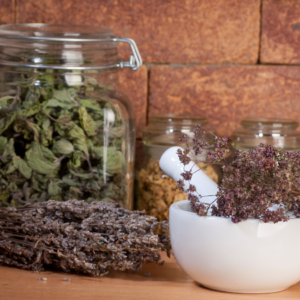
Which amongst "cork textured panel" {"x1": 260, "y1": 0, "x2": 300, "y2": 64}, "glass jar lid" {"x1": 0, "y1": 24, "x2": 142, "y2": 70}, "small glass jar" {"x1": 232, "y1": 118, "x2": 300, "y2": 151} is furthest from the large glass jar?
"cork textured panel" {"x1": 260, "y1": 0, "x2": 300, "y2": 64}

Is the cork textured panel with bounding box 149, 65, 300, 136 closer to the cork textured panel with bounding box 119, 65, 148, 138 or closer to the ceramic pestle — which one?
the cork textured panel with bounding box 119, 65, 148, 138

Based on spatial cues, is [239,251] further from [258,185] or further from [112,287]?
[112,287]

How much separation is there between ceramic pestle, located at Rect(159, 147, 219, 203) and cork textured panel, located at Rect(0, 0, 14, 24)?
2.12 ft

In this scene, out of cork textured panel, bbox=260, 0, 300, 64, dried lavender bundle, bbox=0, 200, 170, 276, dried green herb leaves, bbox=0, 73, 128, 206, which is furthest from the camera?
cork textured panel, bbox=260, 0, 300, 64

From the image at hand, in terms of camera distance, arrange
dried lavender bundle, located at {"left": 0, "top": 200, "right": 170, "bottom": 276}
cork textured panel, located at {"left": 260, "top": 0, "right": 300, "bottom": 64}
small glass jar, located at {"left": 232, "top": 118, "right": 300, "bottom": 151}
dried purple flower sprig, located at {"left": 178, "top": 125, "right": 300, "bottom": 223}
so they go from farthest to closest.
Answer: cork textured panel, located at {"left": 260, "top": 0, "right": 300, "bottom": 64}, small glass jar, located at {"left": 232, "top": 118, "right": 300, "bottom": 151}, dried lavender bundle, located at {"left": 0, "top": 200, "right": 170, "bottom": 276}, dried purple flower sprig, located at {"left": 178, "top": 125, "right": 300, "bottom": 223}

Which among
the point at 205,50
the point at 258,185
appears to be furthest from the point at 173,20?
Result: the point at 258,185

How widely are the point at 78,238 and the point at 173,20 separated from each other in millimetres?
661

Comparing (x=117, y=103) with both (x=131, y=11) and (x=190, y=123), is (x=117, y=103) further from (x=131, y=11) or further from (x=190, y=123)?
(x=131, y=11)

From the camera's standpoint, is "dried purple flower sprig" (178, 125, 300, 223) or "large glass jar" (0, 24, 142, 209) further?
"large glass jar" (0, 24, 142, 209)

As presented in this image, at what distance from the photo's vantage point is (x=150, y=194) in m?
0.99

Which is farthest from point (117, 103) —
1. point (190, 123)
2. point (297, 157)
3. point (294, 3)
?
point (294, 3)

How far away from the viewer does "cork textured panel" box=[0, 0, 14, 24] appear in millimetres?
1133

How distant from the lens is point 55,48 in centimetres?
92

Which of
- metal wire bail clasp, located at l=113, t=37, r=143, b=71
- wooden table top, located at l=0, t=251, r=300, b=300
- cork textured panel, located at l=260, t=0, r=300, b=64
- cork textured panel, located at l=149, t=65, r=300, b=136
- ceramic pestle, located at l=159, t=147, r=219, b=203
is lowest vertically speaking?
wooden table top, located at l=0, t=251, r=300, b=300
